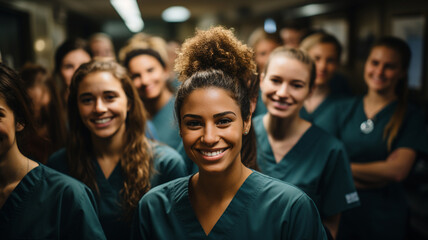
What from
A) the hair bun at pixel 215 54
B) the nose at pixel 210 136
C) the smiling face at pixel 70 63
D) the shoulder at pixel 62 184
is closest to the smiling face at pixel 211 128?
the nose at pixel 210 136

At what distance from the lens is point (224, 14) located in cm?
838

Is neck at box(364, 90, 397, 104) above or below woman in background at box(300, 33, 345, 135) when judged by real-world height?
below

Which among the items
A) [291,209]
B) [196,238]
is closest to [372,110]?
[291,209]

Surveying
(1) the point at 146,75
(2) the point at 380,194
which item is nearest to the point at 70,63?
(1) the point at 146,75

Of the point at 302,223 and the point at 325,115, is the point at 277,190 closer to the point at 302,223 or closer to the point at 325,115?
the point at 302,223

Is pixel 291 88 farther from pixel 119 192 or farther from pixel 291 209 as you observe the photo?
pixel 119 192

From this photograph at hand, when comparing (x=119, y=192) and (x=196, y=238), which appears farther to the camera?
(x=119, y=192)

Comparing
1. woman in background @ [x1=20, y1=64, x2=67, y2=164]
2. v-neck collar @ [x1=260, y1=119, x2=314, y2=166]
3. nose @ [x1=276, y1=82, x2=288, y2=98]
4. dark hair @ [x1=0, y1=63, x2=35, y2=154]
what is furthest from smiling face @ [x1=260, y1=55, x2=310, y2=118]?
woman in background @ [x1=20, y1=64, x2=67, y2=164]

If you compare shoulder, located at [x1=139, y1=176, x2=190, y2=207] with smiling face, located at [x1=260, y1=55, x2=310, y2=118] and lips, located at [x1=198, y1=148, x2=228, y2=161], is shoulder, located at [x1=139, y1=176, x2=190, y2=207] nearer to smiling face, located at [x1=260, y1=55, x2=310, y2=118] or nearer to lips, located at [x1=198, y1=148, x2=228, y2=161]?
lips, located at [x1=198, y1=148, x2=228, y2=161]

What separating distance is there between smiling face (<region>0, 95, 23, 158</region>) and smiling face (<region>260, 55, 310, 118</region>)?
1.16 metres

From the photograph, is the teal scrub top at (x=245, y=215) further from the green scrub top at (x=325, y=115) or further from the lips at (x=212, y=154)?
the green scrub top at (x=325, y=115)

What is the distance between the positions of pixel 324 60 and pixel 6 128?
2.18 meters

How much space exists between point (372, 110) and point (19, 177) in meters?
2.05

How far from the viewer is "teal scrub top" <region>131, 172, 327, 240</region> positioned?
3.62 feet
